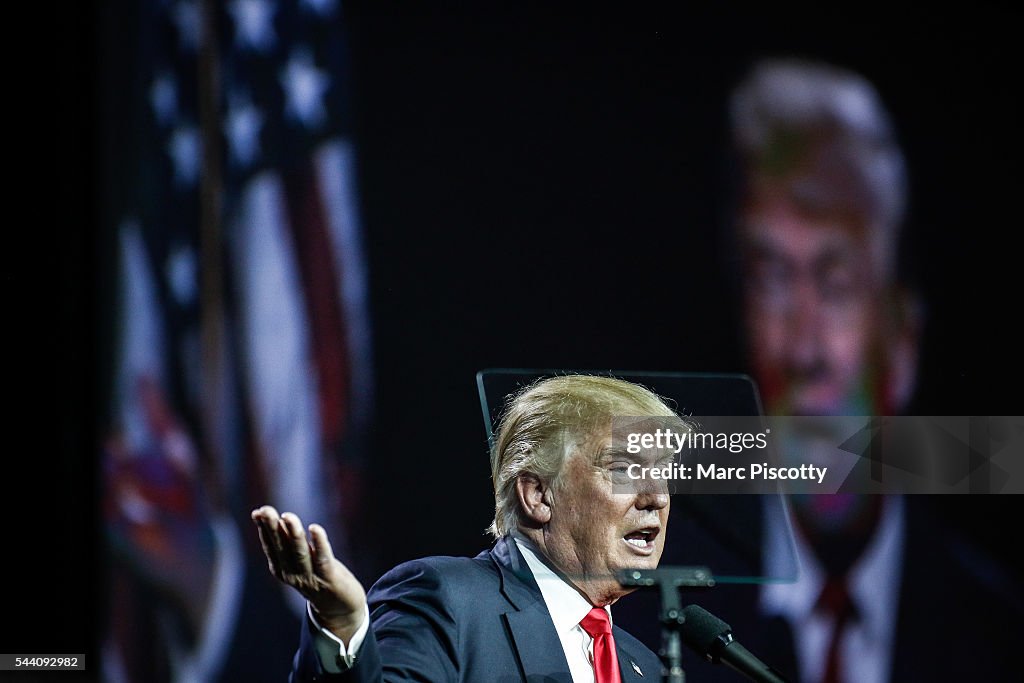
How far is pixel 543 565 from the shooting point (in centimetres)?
226

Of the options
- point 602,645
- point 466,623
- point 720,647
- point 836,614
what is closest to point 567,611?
point 602,645

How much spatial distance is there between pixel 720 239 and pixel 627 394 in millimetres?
1566

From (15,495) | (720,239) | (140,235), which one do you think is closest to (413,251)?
(140,235)

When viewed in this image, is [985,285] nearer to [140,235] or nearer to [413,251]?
[413,251]

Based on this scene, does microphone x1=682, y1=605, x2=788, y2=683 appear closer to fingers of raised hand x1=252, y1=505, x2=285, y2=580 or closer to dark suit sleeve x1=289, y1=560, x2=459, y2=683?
dark suit sleeve x1=289, y1=560, x2=459, y2=683

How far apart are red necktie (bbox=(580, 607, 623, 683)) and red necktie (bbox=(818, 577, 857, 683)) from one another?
5.06 feet

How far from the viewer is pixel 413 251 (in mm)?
3334

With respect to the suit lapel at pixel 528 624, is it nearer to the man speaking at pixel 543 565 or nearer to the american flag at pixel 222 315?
the man speaking at pixel 543 565

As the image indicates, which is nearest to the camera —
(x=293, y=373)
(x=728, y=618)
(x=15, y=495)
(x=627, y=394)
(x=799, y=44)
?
(x=627, y=394)

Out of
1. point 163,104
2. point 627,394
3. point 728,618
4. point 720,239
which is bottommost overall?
point 728,618

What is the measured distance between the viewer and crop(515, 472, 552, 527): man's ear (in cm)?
225

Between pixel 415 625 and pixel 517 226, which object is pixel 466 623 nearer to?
pixel 415 625

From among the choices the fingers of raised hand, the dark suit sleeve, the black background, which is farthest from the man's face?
the black background

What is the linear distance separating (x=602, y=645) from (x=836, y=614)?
63.2 inches
